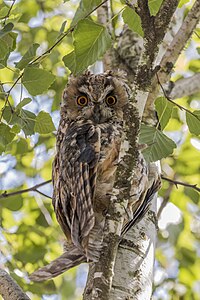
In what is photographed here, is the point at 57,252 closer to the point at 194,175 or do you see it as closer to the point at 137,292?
the point at 194,175

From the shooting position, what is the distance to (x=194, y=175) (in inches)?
140

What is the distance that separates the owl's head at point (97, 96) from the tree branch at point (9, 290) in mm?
828

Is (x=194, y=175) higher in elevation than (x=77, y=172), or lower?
higher

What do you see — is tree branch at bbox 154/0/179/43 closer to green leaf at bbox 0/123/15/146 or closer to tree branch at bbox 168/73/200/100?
green leaf at bbox 0/123/15/146

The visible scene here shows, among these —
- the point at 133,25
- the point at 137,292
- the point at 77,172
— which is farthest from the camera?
the point at 77,172

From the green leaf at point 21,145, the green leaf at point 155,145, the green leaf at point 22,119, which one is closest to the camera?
the green leaf at point 155,145

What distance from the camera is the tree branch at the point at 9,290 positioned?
179cm

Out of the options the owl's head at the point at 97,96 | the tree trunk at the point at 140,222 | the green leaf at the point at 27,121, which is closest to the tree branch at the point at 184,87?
the owl's head at the point at 97,96

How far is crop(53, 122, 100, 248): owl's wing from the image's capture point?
206cm

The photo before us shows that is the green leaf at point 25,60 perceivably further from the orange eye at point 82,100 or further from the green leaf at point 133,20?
the orange eye at point 82,100

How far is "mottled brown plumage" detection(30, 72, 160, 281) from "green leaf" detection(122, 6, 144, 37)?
51cm

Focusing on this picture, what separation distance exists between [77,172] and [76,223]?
207mm

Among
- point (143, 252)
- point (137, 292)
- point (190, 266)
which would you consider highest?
point (190, 266)

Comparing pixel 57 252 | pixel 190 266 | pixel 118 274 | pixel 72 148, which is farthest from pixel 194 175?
pixel 118 274
